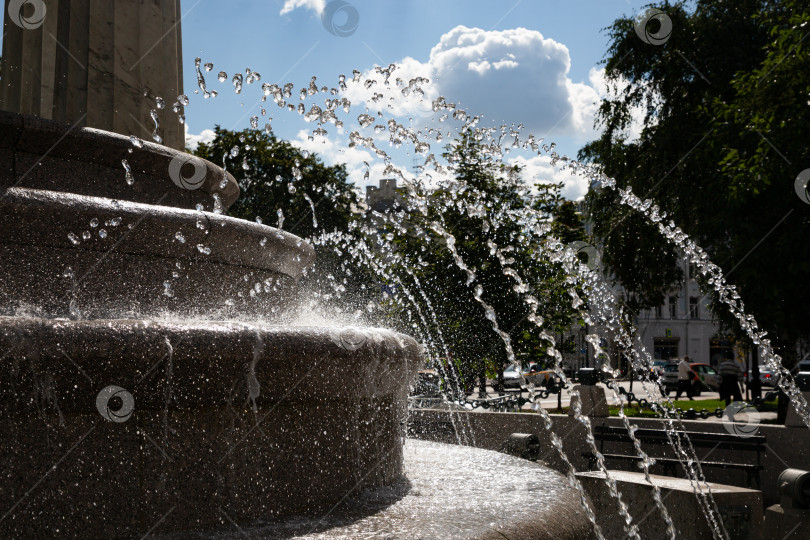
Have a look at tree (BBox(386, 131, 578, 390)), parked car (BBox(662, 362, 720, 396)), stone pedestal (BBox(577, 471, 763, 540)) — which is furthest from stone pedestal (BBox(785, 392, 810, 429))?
parked car (BBox(662, 362, 720, 396))

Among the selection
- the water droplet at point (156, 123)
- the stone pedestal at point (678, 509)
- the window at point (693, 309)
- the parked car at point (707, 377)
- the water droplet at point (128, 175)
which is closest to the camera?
the water droplet at point (128, 175)

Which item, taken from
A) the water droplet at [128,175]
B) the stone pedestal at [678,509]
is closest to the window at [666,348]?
the stone pedestal at [678,509]

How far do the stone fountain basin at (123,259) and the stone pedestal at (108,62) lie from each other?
1.80 m

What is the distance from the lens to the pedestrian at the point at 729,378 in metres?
19.8

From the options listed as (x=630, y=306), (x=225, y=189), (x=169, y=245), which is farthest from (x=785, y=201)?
(x=169, y=245)

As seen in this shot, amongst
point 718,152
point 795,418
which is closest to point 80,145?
point 795,418

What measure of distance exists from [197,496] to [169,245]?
1.38 meters

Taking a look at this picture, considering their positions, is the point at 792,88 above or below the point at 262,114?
above

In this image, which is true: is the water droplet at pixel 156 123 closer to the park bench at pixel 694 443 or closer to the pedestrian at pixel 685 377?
the park bench at pixel 694 443

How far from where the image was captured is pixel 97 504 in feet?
8.16

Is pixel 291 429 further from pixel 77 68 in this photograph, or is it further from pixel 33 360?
pixel 77 68

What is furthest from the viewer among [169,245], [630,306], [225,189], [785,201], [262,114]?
[630,306]

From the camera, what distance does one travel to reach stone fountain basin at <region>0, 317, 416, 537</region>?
2387 mm

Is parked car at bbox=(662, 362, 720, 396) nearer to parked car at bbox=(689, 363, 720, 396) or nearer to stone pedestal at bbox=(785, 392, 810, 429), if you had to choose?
parked car at bbox=(689, 363, 720, 396)
